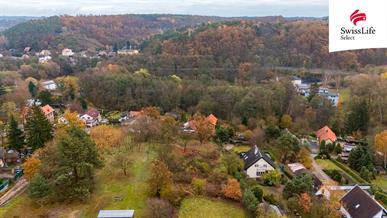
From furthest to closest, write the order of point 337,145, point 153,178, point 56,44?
1. point 56,44
2. point 337,145
3. point 153,178

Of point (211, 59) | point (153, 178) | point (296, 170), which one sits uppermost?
point (211, 59)

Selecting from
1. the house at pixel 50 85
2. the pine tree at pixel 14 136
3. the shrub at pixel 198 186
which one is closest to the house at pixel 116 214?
the shrub at pixel 198 186

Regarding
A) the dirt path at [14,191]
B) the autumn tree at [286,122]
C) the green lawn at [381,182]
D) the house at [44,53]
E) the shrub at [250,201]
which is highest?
the house at [44,53]

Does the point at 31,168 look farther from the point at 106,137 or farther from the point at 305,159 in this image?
the point at 305,159

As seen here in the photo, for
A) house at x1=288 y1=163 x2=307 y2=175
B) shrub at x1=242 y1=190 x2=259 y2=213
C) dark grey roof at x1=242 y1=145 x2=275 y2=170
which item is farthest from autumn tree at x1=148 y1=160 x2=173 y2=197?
house at x1=288 y1=163 x2=307 y2=175

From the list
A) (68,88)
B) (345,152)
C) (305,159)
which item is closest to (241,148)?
(305,159)

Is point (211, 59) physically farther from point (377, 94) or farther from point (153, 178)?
point (153, 178)

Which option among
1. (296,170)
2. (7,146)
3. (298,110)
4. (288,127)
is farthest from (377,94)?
(7,146)

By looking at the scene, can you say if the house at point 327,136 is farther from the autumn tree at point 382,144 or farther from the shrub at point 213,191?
the shrub at point 213,191
